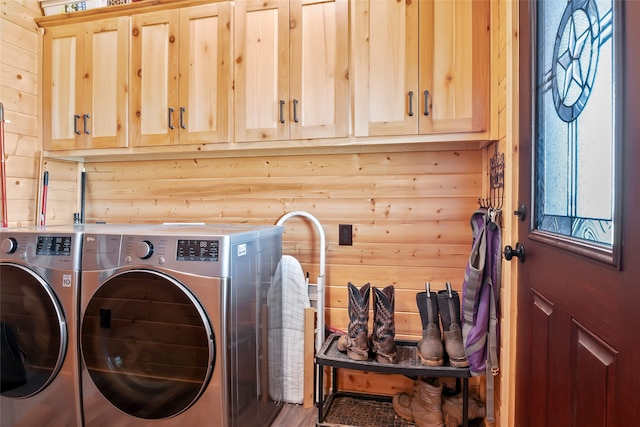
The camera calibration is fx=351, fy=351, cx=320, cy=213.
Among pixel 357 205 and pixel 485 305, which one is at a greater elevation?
pixel 357 205

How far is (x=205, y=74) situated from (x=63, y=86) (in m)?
0.89

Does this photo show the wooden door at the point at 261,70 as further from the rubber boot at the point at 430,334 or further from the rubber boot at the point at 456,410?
the rubber boot at the point at 456,410

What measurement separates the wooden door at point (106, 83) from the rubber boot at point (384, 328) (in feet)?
5.23

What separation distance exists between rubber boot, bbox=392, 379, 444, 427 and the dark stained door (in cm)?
38

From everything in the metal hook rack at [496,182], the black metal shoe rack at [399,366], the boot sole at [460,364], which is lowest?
the black metal shoe rack at [399,366]

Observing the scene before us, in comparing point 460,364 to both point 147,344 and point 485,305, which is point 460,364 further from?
point 147,344

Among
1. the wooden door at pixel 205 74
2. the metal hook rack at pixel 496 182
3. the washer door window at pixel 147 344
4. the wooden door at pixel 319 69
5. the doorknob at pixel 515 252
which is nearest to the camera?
the doorknob at pixel 515 252

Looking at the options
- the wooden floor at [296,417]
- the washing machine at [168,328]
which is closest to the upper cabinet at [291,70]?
the washing machine at [168,328]

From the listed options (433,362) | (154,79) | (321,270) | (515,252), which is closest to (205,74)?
(154,79)

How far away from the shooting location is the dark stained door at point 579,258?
632 mm

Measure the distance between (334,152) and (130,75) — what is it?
1194mm

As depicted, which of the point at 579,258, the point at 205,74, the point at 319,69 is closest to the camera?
the point at 579,258

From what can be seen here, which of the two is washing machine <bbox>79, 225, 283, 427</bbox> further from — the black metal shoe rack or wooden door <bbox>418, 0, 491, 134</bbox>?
wooden door <bbox>418, 0, 491, 134</bbox>

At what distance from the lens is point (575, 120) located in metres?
0.91
